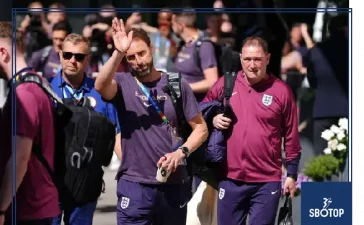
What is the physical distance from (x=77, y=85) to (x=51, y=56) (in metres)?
2.34

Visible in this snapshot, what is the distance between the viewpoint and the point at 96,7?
7219 millimetres

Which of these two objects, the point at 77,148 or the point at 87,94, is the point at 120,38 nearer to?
the point at 77,148

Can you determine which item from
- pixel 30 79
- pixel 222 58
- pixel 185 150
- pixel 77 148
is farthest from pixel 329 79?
pixel 30 79

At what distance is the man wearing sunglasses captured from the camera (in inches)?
264

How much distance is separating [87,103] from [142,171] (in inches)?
26.8

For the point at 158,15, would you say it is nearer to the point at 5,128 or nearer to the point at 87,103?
the point at 87,103

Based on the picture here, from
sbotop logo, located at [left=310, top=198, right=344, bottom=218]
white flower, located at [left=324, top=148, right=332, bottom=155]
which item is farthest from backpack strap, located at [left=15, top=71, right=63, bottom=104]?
white flower, located at [left=324, top=148, right=332, bottom=155]

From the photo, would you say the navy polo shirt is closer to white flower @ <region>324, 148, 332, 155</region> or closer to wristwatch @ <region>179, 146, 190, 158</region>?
wristwatch @ <region>179, 146, 190, 158</region>

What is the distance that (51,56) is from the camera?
29.8 ft

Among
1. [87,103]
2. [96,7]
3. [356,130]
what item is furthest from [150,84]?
[356,130]

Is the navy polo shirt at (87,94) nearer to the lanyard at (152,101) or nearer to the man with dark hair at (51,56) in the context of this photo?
the lanyard at (152,101)

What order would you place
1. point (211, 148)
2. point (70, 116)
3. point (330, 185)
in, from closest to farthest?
point (70, 116)
point (211, 148)
point (330, 185)

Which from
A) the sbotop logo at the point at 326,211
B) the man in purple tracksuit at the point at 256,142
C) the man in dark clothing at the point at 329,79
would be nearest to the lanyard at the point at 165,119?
the man in purple tracksuit at the point at 256,142

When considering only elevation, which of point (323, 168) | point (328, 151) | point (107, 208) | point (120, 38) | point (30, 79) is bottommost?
point (107, 208)
